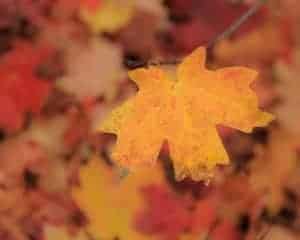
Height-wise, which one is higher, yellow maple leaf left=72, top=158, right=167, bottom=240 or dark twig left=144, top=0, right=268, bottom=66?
dark twig left=144, top=0, right=268, bottom=66

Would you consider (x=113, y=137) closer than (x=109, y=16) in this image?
Yes

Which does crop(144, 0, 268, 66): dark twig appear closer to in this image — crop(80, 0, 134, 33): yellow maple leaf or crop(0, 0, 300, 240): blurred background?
crop(0, 0, 300, 240): blurred background

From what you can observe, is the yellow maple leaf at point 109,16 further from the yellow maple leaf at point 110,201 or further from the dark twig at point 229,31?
the yellow maple leaf at point 110,201

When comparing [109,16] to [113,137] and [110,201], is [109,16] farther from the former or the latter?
[110,201]

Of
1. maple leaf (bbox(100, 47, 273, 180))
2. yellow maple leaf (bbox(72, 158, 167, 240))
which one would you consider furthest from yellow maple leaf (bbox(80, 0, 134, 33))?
maple leaf (bbox(100, 47, 273, 180))

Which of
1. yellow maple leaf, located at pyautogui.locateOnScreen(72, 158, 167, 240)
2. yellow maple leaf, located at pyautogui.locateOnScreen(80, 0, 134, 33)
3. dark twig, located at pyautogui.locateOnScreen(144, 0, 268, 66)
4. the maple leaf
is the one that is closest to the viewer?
the maple leaf

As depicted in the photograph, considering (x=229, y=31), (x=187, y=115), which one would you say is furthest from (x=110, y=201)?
(x=229, y=31)

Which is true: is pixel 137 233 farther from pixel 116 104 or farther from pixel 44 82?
pixel 44 82

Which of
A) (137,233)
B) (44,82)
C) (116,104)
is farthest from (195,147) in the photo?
(44,82)
